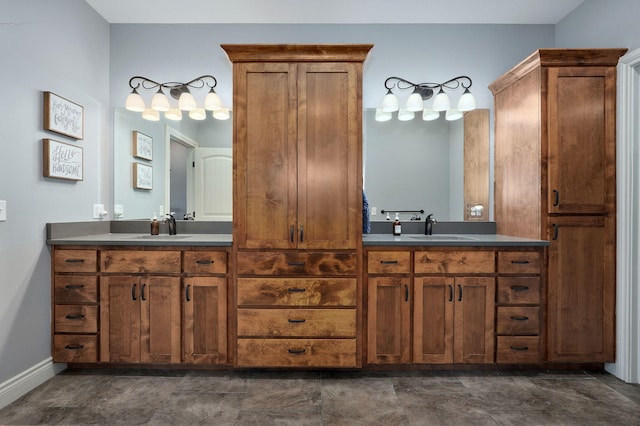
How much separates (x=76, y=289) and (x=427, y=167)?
8.98ft

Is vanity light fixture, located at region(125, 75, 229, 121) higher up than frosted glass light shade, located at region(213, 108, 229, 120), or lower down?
higher up

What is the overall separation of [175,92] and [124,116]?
487 millimetres

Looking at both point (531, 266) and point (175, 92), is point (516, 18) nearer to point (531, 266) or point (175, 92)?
point (531, 266)

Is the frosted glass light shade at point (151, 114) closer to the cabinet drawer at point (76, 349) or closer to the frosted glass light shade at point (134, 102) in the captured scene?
the frosted glass light shade at point (134, 102)

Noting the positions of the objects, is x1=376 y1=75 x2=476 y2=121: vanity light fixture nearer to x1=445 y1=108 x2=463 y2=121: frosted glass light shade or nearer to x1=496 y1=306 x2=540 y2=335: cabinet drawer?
x1=445 y1=108 x2=463 y2=121: frosted glass light shade

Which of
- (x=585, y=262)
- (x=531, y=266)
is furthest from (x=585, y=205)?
(x=531, y=266)

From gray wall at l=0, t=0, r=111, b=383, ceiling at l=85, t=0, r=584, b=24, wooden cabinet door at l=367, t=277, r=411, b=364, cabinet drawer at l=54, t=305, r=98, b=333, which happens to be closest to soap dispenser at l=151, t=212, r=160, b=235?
gray wall at l=0, t=0, r=111, b=383

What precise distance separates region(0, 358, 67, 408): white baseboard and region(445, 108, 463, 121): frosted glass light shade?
3.44m

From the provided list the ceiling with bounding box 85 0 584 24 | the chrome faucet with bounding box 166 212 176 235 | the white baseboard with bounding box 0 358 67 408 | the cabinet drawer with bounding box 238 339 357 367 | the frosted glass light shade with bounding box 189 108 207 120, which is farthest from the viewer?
the frosted glass light shade with bounding box 189 108 207 120

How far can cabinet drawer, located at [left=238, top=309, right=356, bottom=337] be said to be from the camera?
2215mm

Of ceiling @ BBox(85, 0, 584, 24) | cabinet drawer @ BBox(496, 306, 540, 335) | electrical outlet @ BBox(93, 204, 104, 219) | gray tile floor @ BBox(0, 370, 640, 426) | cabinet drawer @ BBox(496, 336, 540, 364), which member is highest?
ceiling @ BBox(85, 0, 584, 24)

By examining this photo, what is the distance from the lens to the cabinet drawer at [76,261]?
2.26 meters

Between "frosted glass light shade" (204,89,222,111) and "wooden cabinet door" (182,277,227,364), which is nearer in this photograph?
"wooden cabinet door" (182,277,227,364)

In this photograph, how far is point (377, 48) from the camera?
2.89 metres
